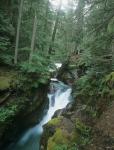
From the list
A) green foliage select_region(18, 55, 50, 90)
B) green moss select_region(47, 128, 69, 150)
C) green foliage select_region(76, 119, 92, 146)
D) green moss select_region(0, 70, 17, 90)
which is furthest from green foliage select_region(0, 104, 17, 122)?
green foliage select_region(76, 119, 92, 146)

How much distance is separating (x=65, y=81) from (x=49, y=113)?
5.10 meters

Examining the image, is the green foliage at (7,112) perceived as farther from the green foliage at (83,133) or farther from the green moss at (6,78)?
the green foliage at (83,133)

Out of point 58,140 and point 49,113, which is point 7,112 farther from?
point 49,113

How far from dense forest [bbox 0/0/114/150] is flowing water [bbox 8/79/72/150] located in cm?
46

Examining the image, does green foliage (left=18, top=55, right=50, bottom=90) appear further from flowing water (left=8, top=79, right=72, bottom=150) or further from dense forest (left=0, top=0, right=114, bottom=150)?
flowing water (left=8, top=79, right=72, bottom=150)

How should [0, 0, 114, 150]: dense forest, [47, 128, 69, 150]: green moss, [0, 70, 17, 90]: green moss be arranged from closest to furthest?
[47, 128, 69, 150]: green moss → [0, 0, 114, 150]: dense forest → [0, 70, 17, 90]: green moss

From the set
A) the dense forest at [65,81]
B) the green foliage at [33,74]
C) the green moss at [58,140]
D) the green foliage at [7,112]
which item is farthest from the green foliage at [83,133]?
the green foliage at [33,74]

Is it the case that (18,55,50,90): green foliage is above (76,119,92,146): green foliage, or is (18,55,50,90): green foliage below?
above

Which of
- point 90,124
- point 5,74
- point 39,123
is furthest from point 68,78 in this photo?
point 90,124

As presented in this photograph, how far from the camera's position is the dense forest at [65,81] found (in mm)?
8375

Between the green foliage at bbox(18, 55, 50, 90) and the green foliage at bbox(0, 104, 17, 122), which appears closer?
the green foliage at bbox(0, 104, 17, 122)

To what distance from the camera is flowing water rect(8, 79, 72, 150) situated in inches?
495

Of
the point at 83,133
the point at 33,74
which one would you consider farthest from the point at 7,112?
the point at 83,133

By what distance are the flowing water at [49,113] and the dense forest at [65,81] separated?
1.50ft
